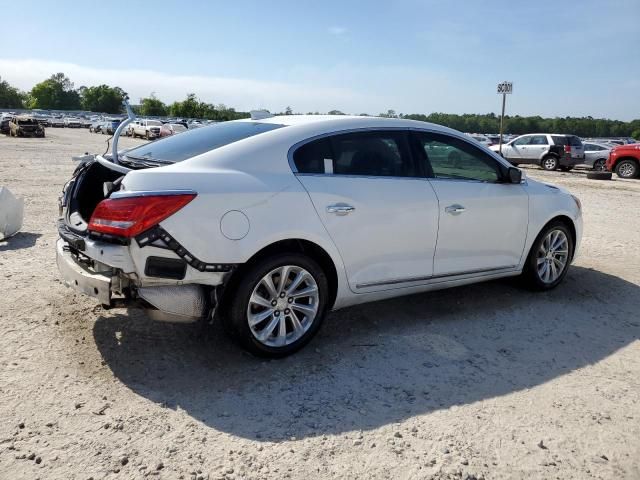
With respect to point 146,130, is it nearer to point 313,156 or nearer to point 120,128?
point 120,128

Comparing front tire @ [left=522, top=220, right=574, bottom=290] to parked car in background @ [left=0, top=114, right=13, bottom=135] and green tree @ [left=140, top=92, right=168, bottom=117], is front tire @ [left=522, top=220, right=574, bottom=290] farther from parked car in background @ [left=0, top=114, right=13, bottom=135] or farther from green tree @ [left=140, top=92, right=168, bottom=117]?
green tree @ [left=140, top=92, right=168, bottom=117]

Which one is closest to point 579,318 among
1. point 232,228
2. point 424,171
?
point 424,171

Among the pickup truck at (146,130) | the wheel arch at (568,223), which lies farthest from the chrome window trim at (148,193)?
the pickup truck at (146,130)

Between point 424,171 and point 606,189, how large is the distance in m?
13.8

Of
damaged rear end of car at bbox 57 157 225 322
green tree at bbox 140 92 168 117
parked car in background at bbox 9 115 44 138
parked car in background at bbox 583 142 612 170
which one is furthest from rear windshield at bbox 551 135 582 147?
green tree at bbox 140 92 168 117

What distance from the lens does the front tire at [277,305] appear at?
347 centimetres

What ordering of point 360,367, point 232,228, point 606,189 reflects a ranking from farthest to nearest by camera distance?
point 606,189
point 360,367
point 232,228

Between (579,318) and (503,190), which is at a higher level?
(503,190)

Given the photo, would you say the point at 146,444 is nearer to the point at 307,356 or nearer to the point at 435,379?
the point at 307,356

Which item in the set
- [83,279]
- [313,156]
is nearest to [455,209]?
[313,156]

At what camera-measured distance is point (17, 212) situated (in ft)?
22.5

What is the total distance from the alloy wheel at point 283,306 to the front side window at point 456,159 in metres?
1.47

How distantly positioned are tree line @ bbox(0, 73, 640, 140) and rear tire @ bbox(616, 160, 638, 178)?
265 ft

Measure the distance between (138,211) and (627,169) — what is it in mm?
21224
